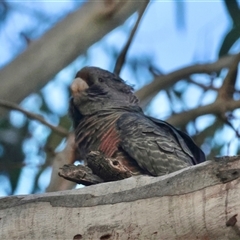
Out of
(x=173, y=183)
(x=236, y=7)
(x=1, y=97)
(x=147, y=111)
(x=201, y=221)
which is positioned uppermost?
(x=236, y=7)

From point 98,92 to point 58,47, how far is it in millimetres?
326

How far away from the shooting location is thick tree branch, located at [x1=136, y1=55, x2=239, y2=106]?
349cm

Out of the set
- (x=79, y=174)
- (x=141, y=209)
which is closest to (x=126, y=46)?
(x=79, y=174)

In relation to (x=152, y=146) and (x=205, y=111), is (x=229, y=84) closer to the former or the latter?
(x=205, y=111)

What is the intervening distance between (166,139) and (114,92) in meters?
0.65

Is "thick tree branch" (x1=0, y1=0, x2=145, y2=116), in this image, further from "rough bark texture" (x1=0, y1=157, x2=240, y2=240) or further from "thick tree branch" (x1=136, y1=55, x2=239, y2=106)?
"rough bark texture" (x1=0, y1=157, x2=240, y2=240)

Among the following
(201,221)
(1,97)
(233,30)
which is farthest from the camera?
(233,30)

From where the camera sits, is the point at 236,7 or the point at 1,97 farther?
the point at 236,7

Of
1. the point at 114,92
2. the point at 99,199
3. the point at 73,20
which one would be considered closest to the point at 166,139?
the point at 114,92

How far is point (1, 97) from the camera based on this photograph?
283cm

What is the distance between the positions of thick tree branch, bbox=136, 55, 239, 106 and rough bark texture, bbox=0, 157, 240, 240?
6.61ft

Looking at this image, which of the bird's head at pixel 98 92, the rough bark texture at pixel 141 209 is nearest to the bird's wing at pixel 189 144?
the bird's head at pixel 98 92

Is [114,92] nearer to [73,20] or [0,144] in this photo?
[73,20]

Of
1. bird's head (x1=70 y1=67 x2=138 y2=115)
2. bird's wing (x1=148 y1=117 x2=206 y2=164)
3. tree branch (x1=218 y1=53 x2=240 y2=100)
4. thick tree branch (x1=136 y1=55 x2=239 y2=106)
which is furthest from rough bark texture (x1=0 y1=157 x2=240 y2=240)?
thick tree branch (x1=136 y1=55 x2=239 y2=106)
